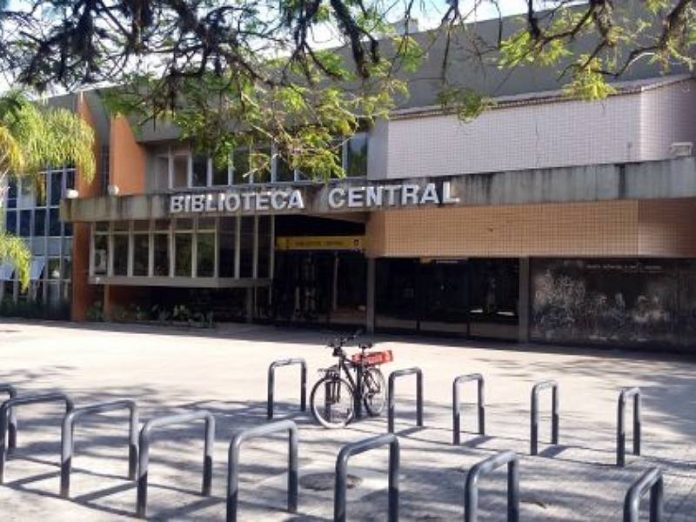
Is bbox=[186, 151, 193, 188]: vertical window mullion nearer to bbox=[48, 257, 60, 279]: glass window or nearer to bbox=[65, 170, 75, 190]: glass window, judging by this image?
bbox=[65, 170, 75, 190]: glass window

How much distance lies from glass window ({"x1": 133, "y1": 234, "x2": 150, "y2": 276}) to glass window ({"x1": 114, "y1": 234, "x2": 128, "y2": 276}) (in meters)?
0.41

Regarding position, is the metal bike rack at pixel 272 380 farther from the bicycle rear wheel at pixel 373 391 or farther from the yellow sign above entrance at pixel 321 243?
the yellow sign above entrance at pixel 321 243

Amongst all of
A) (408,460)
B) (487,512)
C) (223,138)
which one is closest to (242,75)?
(223,138)

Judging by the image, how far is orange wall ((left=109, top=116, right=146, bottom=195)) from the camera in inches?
1153

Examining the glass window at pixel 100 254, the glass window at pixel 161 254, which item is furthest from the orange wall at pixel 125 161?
the glass window at pixel 161 254

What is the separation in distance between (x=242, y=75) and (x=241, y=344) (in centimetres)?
1427

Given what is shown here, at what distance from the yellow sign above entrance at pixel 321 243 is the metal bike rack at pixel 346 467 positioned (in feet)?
65.5

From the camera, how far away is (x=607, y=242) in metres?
19.8

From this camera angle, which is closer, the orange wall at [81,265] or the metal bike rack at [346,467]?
the metal bike rack at [346,467]

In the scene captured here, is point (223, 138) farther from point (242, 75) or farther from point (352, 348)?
point (352, 348)

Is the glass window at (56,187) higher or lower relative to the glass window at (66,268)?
higher

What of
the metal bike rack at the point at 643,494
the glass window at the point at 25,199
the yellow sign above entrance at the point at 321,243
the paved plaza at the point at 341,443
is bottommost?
the paved plaza at the point at 341,443

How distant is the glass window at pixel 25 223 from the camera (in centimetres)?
3294

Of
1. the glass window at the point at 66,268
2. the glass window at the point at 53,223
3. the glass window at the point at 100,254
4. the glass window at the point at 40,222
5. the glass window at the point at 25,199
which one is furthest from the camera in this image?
the glass window at the point at 25,199
